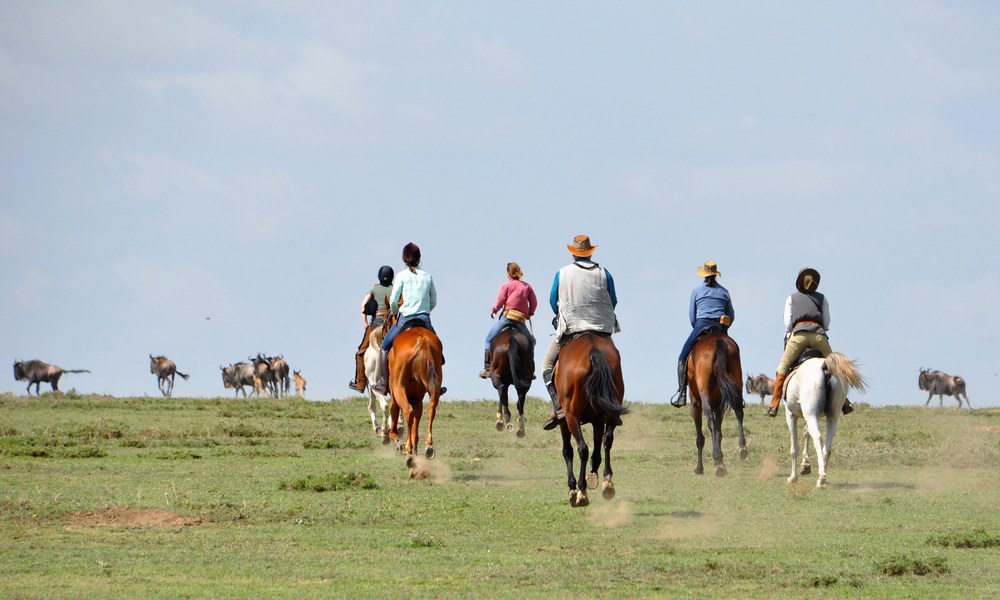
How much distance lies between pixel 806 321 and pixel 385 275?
6.83m

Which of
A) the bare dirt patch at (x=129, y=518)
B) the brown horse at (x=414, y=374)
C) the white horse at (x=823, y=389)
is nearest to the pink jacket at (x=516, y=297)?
the brown horse at (x=414, y=374)

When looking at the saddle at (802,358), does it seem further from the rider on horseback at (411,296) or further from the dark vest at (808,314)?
the rider on horseback at (411,296)

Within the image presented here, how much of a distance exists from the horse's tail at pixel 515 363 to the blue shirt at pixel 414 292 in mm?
3029

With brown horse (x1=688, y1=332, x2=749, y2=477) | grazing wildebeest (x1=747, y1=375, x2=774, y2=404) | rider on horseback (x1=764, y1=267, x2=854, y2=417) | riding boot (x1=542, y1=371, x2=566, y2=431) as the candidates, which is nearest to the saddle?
rider on horseback (x1=764, y1=267, x2=854, y2=417)

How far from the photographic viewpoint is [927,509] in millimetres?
15914

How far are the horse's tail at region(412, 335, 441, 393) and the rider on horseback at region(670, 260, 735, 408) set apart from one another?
3.81 m

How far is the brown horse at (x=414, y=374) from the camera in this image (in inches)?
700

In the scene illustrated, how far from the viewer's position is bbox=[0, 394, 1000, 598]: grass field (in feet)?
35.1

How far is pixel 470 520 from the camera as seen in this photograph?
14.4m

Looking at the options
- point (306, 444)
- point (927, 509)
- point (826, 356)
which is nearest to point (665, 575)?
point (927, 509)


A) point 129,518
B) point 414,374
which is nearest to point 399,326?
point 414,374

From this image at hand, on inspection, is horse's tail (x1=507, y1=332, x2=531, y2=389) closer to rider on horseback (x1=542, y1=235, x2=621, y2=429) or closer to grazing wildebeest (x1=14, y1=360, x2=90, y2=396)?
rider on horseback (x1=542, y1=235, x2=621, y2=429)

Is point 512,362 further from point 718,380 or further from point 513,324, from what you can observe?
point 718,380

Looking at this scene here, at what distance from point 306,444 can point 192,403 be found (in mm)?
11664
